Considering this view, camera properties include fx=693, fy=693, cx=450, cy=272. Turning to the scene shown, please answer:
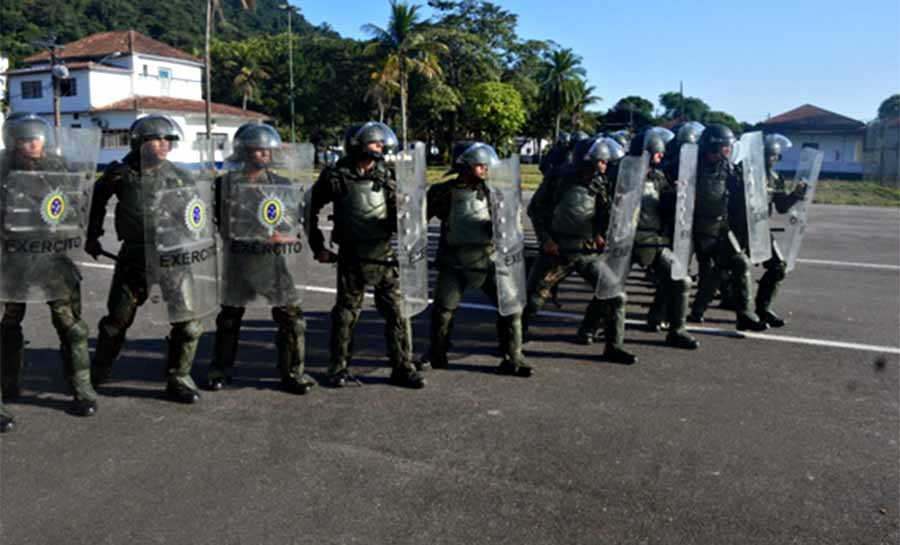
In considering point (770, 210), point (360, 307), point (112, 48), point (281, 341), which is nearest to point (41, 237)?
point (281, 341)

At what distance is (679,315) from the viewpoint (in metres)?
6.29

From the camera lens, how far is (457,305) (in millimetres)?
5352

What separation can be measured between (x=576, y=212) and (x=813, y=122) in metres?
49.3

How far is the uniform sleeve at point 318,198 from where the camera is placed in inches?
194

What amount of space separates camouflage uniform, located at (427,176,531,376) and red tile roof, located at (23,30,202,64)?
164 ft

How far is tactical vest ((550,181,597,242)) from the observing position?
580cm

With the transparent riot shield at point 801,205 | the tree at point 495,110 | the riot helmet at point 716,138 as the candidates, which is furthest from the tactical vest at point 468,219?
the tree at point 495,110

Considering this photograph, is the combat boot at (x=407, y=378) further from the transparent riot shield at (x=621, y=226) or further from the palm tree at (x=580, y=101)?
the palm tree at (x=580, y=101)

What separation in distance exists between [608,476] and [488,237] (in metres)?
2.16

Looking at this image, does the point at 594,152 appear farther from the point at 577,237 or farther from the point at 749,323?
the point at 749,323

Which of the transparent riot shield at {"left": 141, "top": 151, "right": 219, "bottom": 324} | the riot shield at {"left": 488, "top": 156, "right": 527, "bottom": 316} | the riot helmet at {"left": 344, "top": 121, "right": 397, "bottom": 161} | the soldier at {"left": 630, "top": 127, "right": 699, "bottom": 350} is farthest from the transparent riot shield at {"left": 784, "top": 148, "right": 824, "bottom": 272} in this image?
the transparent riot shield at {"left": 141, "top": 151, "right": 219, "bottom": 324}

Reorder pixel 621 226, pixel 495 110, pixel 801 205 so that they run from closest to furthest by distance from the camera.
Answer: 1. pixel 621 226
2. pixel 801 205
3. pixel 495 110

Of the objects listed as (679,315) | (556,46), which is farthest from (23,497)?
(556,46)

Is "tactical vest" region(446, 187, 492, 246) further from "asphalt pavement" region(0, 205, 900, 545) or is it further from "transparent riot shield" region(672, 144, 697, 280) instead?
"transparent riot shield" region(672, 144, 697, 280)
